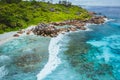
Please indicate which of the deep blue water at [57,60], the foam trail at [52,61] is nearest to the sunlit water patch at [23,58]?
the deep blue water at [57,60]

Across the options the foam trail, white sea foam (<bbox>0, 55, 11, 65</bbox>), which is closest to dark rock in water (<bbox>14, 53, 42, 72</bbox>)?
white sea foam (<bbox>0, 55, 11, 65</bbox>)

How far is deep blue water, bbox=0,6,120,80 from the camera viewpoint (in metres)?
40.0

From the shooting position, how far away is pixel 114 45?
6819 cm

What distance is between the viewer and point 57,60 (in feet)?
158

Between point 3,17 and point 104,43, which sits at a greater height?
point 3,17

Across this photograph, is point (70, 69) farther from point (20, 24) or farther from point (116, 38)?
point (20, 24)

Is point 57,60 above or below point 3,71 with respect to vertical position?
above

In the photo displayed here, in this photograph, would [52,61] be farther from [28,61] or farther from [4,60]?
[4,60]

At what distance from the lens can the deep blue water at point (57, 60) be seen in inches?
1575

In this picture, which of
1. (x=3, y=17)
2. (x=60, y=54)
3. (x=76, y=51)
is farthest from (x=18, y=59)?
(x=3, y=17)

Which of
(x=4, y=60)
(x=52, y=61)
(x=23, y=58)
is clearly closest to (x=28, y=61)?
(x=23, y=58)

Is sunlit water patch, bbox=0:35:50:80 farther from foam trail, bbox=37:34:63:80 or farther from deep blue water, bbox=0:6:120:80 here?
foam trail, bbox=37:34:63:80

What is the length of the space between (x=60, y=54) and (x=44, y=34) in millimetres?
23692

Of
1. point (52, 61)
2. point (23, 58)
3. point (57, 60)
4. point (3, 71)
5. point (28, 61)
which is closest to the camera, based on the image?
point (3, 71)
